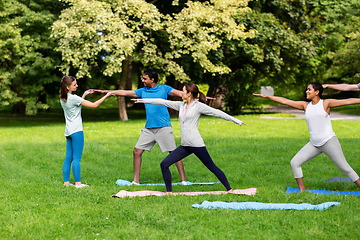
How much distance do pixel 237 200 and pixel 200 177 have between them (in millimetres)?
2301

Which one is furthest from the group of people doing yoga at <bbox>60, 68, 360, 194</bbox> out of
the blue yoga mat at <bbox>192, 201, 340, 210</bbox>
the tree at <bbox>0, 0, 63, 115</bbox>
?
the tree at <bbox>0, 0, 63, 115</bbox>

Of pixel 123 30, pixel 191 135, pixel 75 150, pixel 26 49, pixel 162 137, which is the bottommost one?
pixel 75 150

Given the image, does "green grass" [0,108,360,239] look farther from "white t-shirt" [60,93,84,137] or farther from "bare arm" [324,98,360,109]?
"bare arm" [324,98,360,109]

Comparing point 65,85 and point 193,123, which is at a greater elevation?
point 65,85

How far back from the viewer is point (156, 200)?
6.19m

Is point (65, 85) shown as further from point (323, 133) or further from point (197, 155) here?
point (323, 133)

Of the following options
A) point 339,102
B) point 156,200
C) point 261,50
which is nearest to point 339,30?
point 261,50

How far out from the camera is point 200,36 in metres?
19.5

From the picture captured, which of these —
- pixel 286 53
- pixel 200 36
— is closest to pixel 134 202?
pixel 200 36

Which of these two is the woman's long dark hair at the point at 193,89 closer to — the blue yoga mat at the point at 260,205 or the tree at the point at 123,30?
the blue yoga mat at the point at 260,205

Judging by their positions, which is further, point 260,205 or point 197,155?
point 197,155

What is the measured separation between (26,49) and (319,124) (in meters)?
17.3

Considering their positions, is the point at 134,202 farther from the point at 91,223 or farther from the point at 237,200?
the point at 237,200

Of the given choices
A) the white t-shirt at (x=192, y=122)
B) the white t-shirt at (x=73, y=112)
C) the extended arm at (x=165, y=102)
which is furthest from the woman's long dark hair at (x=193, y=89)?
the white t-shirt at (x=73, y=112)
